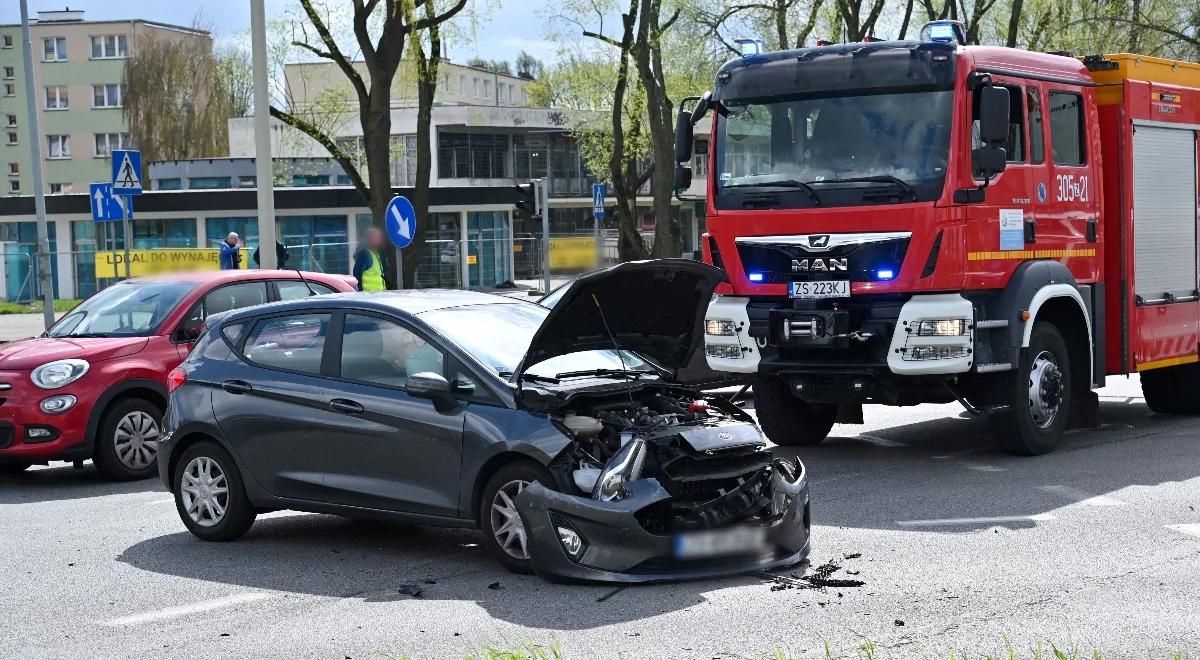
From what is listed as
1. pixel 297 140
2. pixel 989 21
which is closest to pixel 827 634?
pixel 989 21

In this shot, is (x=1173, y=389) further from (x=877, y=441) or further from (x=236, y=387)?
(x=236, y=387)

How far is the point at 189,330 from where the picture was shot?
12.6 metres

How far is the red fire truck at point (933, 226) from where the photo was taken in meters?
10.9

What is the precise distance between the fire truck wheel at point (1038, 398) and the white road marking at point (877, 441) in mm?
1329

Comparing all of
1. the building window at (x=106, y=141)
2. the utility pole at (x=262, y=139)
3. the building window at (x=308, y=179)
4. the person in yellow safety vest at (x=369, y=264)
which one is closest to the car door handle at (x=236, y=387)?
the person in yellow safety vest at (x=369, y=264)

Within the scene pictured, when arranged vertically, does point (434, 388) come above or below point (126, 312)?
below

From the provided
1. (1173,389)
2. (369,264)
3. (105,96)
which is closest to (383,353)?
(1173,389)

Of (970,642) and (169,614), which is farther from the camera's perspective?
(169,614)

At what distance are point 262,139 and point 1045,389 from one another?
12.0 meters

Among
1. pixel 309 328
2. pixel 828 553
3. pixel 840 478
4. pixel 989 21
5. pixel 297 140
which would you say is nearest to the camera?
pixel 828 553

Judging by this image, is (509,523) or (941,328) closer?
(509,523)

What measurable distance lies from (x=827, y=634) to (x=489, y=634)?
1.46m

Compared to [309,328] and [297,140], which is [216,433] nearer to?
[309,328]

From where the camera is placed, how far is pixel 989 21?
4281cm
